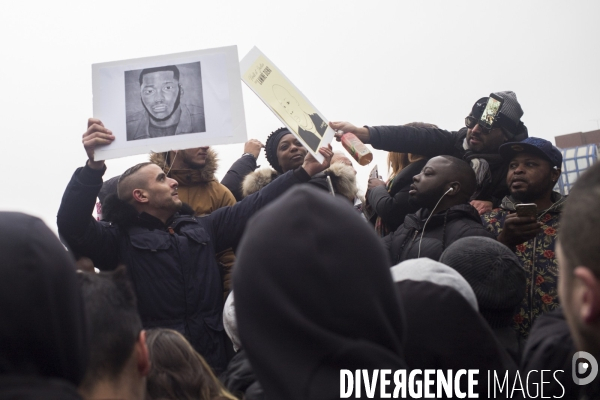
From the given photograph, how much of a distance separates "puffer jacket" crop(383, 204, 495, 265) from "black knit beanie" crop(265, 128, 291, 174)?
135 cm

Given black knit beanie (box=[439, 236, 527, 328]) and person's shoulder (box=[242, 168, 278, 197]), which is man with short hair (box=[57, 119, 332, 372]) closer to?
person's shoulder (box=[242, 168, 278, 197])

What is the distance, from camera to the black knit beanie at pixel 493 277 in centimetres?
263

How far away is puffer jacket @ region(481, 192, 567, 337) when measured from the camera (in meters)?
3.65

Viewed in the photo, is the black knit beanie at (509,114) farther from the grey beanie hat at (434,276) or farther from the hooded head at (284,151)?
the grey beanie hat at (434,276)

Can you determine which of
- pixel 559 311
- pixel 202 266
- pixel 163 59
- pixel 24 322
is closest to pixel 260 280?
pixel 24 322

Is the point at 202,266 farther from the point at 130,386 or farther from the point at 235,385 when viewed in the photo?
the point at 130,386

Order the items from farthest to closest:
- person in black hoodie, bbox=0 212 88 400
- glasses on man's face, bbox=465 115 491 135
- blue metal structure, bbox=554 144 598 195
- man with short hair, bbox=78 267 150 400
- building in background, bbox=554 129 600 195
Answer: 1. blue metal structure, bbox=554 144 598 195
2. building in background, bbox=554 129 600 195
3. glasses on man's face, bbox=465 115 491 135
4. man with short hair, bbox=78 267 150 400
5. person in black hoodie, bbox=0 212 88 400

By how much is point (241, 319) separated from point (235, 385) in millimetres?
1736

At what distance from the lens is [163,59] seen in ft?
13.8

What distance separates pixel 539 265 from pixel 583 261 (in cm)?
267

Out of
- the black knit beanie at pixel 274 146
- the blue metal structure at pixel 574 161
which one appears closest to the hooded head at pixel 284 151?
the black knit beanie at pixel 274 146

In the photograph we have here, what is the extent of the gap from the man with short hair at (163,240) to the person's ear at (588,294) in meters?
2.90

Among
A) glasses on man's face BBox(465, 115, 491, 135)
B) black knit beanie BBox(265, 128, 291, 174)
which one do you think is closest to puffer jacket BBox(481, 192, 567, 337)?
glasses on man's face BBox(465, 115, 491, 135)

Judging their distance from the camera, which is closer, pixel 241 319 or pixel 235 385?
pixel 241 319
